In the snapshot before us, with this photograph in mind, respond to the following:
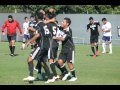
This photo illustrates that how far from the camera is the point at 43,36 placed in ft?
41.5

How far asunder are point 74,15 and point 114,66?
822 inches

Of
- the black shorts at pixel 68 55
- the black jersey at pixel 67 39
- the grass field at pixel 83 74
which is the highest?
the black jersey at pixel 67 39

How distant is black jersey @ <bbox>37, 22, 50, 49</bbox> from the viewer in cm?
1260

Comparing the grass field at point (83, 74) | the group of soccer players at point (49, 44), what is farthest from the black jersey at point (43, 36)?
the grass field at point (83, 74)

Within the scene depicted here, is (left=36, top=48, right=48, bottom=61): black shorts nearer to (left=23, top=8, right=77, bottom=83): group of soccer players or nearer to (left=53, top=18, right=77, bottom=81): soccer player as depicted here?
(left=23, top=8, right=77, bottom=83): group of soccer players

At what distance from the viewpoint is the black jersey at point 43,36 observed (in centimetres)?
1260

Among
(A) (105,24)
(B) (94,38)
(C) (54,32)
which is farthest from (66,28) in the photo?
(A) (105,24)

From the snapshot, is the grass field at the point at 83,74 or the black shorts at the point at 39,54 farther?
the grass field at the point at 83,74

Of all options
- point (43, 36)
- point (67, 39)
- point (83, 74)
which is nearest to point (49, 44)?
point (43, 36)

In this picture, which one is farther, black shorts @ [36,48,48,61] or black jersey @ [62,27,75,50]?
black jersey @ [62,27,75,50]

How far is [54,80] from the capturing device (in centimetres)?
1274

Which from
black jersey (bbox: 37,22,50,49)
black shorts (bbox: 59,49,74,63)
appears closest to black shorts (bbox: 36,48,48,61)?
black jersey (bbox: 37,22,50,49)

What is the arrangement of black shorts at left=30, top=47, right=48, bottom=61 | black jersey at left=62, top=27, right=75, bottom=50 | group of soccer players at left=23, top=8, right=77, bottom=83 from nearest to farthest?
black shorts at left=30, top=47, right=48, bottom=61 → group of soccer players at left=23, top=8, right=77, bottom=83 → black jersey at left=62, top=27, right=75, bottom=50

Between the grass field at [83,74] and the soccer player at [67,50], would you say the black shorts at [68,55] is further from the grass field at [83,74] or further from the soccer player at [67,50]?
the grass field at [83,74]
